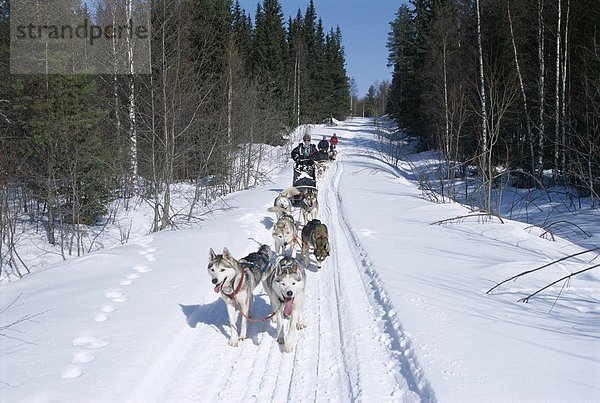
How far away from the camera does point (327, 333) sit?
4480 millimetres

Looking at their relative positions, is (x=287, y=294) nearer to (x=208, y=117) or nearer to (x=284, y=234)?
(x=284, y=234)

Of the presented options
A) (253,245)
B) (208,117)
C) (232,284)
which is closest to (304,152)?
(208,117)

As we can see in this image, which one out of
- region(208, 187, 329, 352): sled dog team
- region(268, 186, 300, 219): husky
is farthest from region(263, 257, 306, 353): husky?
region(268, 186, 300, 219): husky

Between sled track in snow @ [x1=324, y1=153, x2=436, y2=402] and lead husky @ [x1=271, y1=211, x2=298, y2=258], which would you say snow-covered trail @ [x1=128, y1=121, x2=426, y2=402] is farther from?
lead husky @ [x1=271, y1=211, x2=298, y2=258]

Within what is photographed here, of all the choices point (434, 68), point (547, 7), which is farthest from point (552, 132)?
point (434, 68)

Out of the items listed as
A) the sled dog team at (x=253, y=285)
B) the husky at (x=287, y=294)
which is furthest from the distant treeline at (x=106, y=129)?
the husky at (x=287, y=294)

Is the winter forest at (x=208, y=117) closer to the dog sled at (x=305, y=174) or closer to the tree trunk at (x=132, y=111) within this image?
the tree trunk at (x=132, y=111)

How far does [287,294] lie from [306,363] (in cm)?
67

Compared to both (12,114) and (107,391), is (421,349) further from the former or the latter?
(12,114)

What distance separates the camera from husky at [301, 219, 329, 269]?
6707 millimetres

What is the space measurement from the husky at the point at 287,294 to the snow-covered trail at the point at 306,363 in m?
0.16

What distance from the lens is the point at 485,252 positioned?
24.1 ft

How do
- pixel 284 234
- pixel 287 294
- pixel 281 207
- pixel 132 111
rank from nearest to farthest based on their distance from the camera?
pixel 287 294 < pixel 284 234 < pixel 281 207 < pixel 132 111

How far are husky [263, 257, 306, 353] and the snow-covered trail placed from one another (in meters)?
0.16
